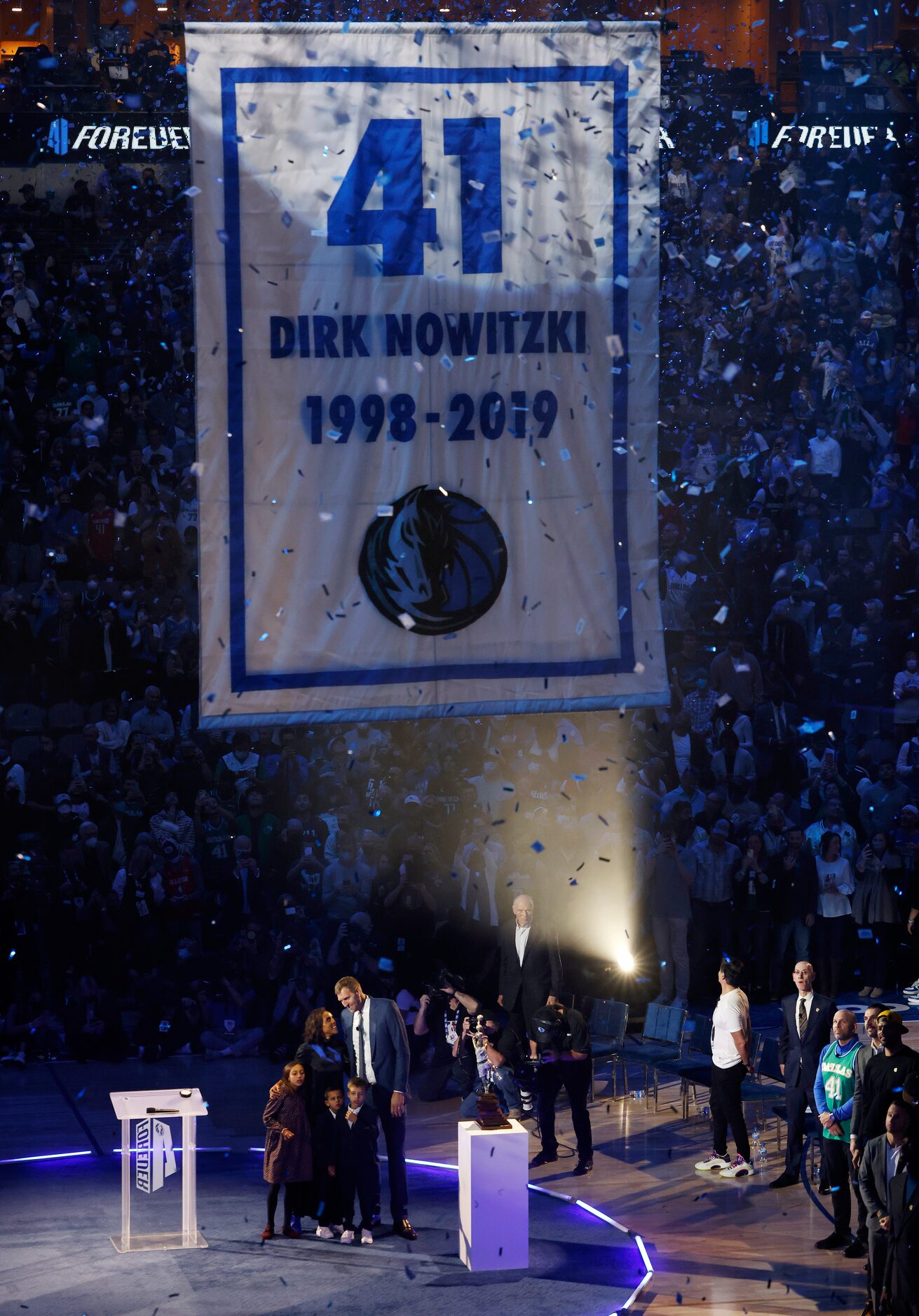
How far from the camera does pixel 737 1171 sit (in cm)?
1025

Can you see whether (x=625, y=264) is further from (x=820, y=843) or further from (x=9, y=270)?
(x=9, y=270)

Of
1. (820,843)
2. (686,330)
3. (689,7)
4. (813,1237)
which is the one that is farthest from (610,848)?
(689,7)

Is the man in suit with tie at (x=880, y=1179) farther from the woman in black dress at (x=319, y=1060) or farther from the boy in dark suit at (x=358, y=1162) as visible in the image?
the woman in black dress at (x=319, y=1060)

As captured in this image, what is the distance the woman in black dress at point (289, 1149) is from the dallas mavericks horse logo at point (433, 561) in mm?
2494

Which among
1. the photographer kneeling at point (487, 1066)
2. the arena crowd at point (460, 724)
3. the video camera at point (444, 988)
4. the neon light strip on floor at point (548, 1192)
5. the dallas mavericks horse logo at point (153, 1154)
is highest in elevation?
the arena crowd at point (460, 724)

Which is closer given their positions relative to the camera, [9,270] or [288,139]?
[288,139]

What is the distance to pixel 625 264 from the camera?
33.4 feet

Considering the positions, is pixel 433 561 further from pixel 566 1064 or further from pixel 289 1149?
pixel 289 1149

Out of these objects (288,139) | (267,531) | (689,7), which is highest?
(689,7)

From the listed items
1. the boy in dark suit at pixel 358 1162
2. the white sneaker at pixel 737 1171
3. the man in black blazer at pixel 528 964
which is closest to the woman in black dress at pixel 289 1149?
the boy in dark suit at pixel 358 1162

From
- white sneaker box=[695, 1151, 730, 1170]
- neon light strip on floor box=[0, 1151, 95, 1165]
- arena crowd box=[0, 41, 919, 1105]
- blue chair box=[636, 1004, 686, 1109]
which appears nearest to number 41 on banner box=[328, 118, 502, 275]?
arena crowd box=[0, 41, 919, 1105]

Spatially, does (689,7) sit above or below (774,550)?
above

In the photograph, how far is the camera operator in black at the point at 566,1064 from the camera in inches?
406

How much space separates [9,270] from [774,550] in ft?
25.5
